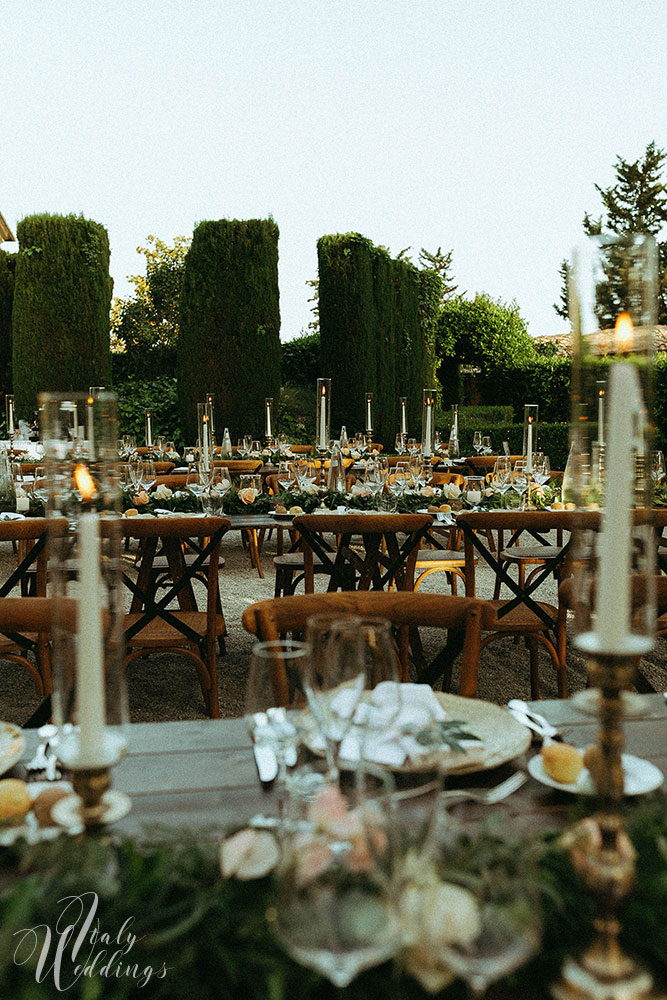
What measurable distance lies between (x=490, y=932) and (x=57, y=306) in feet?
38.9

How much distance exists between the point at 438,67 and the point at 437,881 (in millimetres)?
16828

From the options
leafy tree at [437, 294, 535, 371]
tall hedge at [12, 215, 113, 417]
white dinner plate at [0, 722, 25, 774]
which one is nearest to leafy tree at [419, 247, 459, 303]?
leafy tree at [437, 294, 535, 371]

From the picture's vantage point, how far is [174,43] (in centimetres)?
1424

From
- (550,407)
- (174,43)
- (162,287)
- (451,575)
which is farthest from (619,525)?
(162,287)

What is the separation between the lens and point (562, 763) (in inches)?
39.6

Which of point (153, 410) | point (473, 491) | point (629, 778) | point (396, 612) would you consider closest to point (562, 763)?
point (629, 778)

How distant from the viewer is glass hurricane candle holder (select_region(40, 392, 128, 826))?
2.51 feet

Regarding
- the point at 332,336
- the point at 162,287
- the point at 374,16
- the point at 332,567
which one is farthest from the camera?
the point at 162,287

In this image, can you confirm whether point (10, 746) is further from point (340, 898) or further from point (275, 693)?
point (340, 898)

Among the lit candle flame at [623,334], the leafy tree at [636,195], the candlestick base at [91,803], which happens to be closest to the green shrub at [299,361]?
the candlestick base at [91,803]

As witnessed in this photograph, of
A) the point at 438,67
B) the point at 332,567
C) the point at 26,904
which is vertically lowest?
the point at 332,567

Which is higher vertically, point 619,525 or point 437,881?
point 619,525

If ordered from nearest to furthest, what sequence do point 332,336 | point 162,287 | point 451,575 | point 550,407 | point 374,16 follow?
point 451,575 < point 332,336 < point 374,16 < point 550,407 < point 162,287

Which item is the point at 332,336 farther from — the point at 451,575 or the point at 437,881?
the point at 437,881
